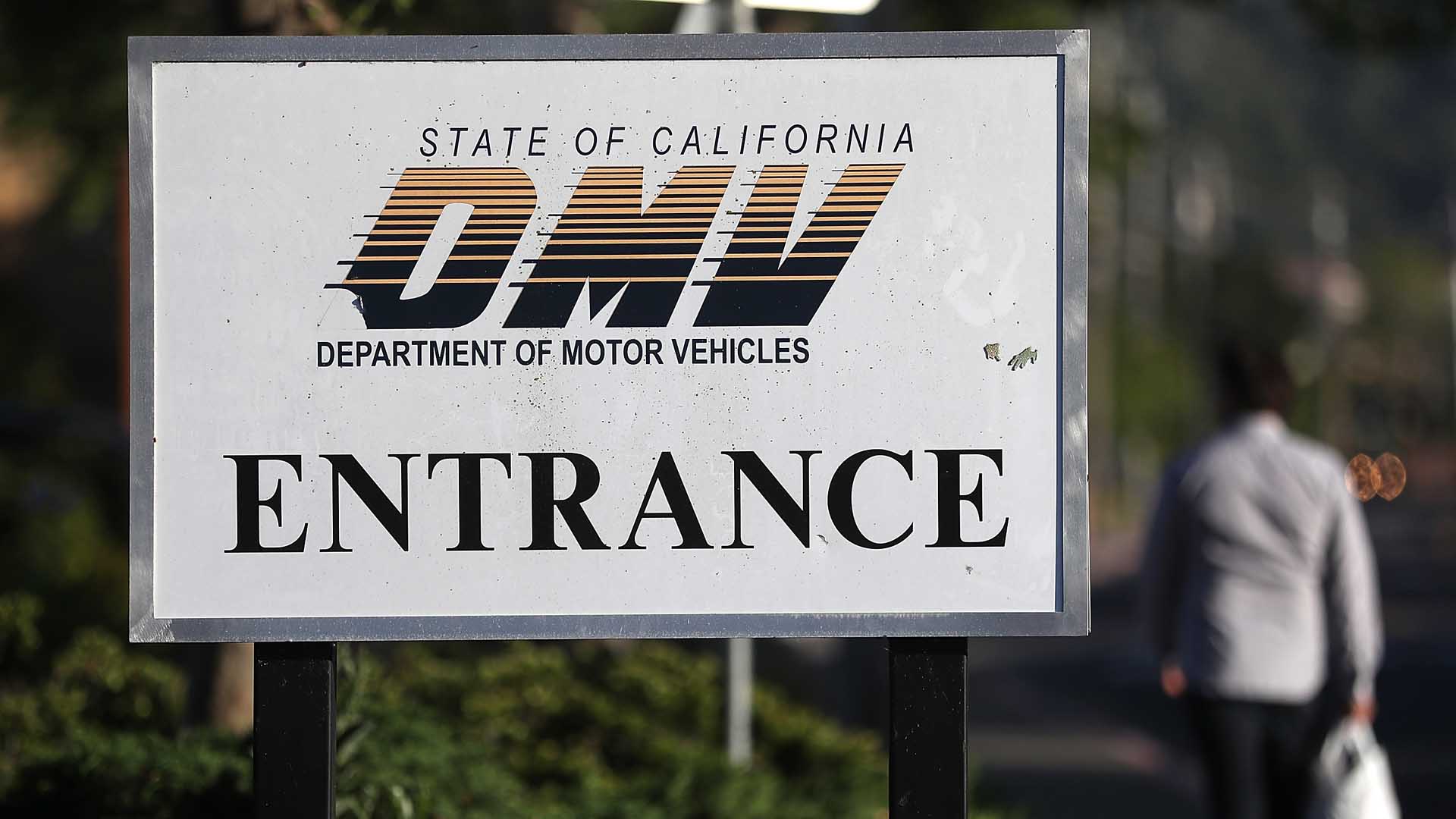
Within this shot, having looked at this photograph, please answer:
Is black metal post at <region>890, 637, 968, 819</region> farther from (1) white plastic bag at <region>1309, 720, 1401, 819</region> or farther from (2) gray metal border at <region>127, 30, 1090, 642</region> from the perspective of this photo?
(1) white plastic bag at <region>1309, 720, 1401, 819</region>

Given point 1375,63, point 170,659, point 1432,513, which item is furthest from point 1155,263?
point 170,659

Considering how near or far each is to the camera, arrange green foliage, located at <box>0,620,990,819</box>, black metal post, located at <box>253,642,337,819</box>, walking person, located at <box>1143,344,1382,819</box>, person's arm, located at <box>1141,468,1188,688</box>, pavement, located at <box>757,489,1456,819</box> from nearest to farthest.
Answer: black metal post, located at <box>253,642,337,819</box>
green foliage, located at <box>0,620,990,819</box>
walking person, located at <box>1143,344,1382,819</box>
person's arm, located at <box>1141,468,1188,688</box>
pavement, located at <box>757,489,1456,819</box>

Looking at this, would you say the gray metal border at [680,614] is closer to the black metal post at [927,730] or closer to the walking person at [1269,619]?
the black metal post at [927,730]

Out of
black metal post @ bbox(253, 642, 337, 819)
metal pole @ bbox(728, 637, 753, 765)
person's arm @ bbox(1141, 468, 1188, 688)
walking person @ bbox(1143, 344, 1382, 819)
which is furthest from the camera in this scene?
metal pole @ bbox(728, 637, 753, 765)

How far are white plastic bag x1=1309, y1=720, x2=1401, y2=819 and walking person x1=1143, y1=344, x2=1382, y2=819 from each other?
0.05 meters

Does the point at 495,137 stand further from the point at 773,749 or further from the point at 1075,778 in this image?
the point at 1075,778

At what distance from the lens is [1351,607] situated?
4750mm

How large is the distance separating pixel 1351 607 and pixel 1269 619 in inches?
8.5

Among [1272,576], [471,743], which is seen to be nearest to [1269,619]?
[1272,576]

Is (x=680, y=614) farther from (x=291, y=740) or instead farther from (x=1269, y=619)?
(x=1269, y=619)

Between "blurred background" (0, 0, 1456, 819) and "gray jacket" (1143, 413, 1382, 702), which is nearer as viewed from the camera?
"blurred background" (0, 0, 1456, 819)

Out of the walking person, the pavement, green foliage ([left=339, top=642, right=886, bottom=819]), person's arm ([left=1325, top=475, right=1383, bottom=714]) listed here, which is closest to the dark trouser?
the walking person

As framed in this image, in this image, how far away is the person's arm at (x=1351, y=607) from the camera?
15.4 ft

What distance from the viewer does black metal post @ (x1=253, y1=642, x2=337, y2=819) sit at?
2824 mm
